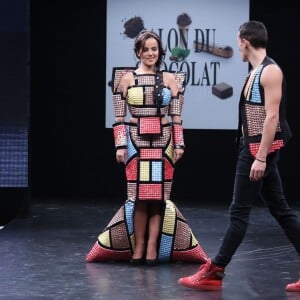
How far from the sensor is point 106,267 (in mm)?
6020

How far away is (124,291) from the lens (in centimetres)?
528

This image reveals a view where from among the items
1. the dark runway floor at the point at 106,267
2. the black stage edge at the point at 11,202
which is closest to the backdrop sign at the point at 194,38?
the dark runway floor at the point at 106,267

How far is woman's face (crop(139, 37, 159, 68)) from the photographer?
6.06 m

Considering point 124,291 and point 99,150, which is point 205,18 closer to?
point 99,150

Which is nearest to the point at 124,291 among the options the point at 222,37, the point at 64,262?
the point at 64,262

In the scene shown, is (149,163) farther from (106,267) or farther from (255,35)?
(255,35)

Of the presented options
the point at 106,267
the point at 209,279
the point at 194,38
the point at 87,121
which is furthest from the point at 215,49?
the point at 209,279

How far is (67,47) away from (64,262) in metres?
3.52

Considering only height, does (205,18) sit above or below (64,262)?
above

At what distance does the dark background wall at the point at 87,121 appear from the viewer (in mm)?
9086

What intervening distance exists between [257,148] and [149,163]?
1.08m

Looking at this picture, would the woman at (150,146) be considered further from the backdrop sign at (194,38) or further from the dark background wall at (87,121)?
the dark background wall at (87,121)

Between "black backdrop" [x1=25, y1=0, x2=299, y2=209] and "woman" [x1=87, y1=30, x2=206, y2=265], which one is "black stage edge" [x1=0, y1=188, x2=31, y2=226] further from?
"woman" [x1=87, y1=30, x2=206, y2=265]

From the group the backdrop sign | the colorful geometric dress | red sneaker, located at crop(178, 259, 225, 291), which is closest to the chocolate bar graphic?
the backdrop sign
